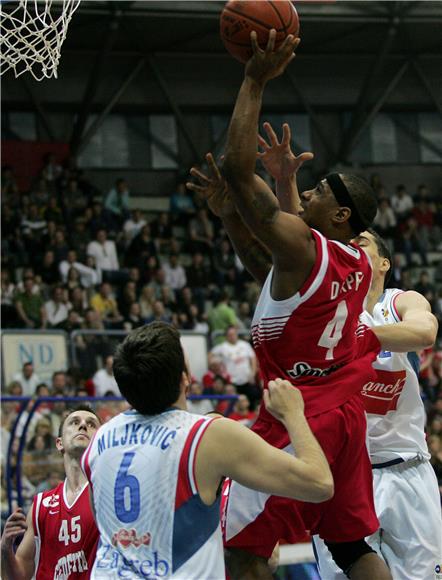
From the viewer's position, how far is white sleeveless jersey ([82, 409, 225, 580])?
3.84 meters

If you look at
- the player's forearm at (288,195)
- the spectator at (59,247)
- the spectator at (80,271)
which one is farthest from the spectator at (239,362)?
the player's forearm at (288,195)

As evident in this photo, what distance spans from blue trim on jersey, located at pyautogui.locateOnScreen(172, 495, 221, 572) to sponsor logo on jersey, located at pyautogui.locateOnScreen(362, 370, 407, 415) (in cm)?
222

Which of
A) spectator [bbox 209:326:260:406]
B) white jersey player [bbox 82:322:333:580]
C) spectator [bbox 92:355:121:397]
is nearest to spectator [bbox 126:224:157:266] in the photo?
spectator [bbox 209:326:260:406]

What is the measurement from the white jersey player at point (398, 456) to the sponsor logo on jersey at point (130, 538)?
2038mm

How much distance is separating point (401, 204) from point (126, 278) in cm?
826

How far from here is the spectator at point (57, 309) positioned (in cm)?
1666

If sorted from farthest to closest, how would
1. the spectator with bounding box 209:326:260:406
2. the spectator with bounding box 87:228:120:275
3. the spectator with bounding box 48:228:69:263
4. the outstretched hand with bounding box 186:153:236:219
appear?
the spectator with bounding box 87:228:120:275 → the spectator with bounding box 48:228:69:263 → the spectator with bounding box 209:326:260:406 → the outstretched hand with bounding box 186:153:236:219

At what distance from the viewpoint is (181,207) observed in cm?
2370

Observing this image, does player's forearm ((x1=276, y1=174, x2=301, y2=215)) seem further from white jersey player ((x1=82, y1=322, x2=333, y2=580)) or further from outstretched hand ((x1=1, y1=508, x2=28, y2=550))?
outstretched hand ((x1=1, y1=508, x2=28, y2=550))

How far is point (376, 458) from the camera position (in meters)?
6.05

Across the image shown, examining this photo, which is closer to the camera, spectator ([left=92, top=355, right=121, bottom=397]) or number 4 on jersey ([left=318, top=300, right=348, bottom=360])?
number 4 on jersey ([left=318, top=300, right=348, bottom=360])

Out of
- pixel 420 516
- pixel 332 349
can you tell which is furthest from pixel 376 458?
pixel 332 349

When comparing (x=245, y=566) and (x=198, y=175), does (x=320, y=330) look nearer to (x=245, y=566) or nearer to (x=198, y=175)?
(x=198, y=175)

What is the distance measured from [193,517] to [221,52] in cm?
2294
